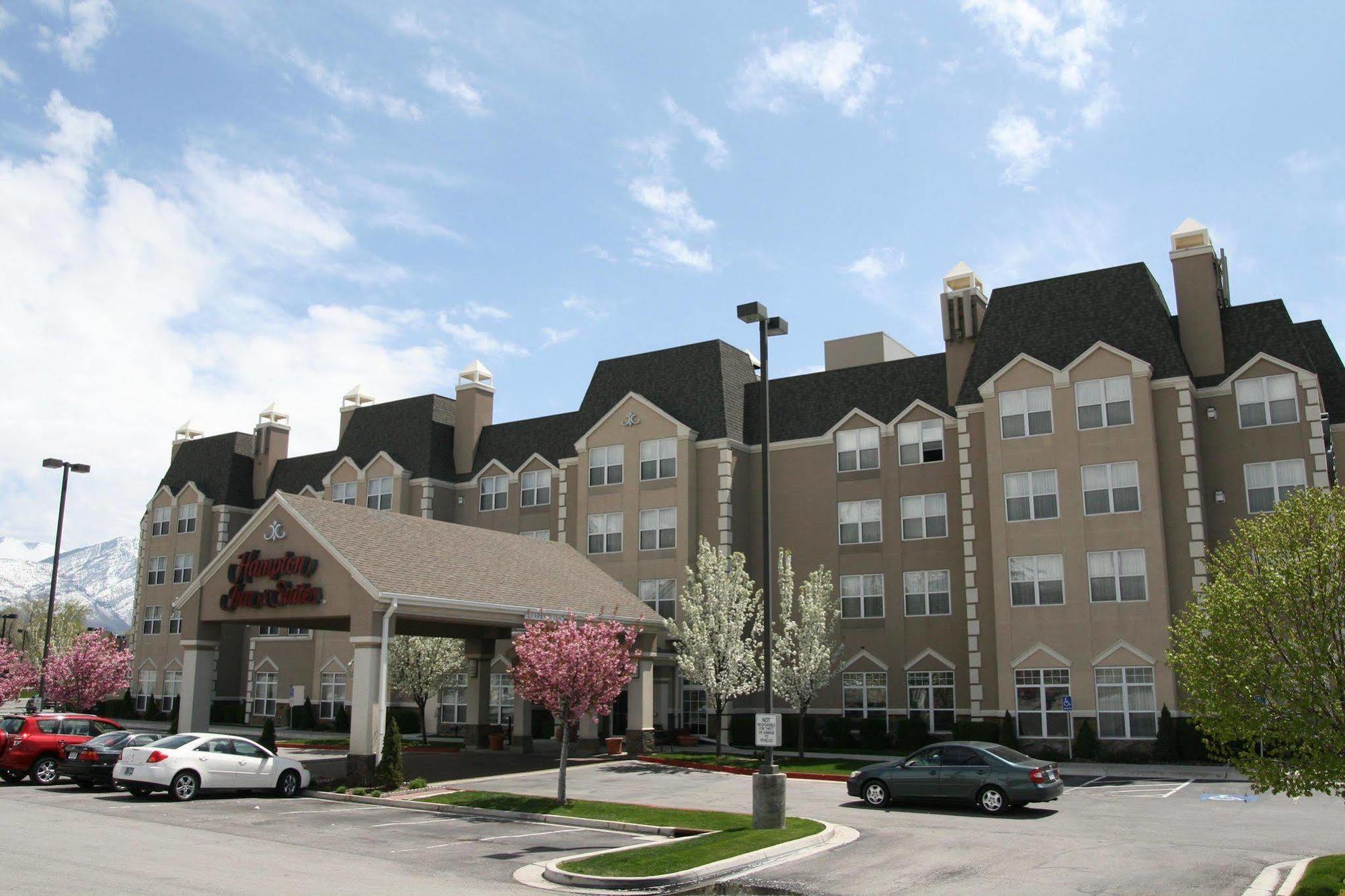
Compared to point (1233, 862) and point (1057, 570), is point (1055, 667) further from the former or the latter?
point (1233, 862)

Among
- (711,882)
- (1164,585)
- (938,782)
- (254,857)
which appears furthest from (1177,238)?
(254,857)

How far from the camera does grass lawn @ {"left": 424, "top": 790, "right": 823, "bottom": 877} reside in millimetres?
16516

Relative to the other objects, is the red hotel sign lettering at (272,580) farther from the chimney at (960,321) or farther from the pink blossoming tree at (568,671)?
the chimney at (960,321)

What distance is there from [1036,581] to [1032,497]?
286cm

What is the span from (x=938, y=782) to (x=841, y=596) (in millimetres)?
19444

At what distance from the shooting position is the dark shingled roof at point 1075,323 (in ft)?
122

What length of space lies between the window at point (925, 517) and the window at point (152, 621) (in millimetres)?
43226

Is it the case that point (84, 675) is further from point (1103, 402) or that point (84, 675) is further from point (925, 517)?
point (1103, 402)

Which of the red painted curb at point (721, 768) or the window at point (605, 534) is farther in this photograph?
the window at point (605, 534)

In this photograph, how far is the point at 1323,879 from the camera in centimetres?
1358

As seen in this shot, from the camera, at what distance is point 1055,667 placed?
36.3 metres

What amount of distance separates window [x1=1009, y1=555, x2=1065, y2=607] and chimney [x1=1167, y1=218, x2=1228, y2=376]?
8262mm

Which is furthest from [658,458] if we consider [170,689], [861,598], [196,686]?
[170,689]

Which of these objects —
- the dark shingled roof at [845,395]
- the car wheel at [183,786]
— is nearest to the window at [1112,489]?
the dark shingled roof at [845,395]
